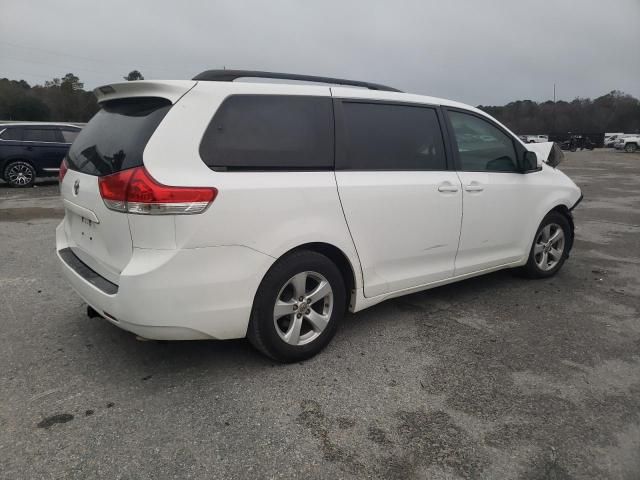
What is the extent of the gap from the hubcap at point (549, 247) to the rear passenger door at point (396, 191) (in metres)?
1.45

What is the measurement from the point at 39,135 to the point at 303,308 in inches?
487

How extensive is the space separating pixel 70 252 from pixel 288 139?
5.58 ft

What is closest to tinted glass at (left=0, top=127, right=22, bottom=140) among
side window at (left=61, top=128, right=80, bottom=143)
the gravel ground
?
side window at (left=61, top=128, right=80, bottom=143)

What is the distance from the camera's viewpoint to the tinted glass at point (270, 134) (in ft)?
9.23

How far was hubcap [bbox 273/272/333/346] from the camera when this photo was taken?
309 centimetres

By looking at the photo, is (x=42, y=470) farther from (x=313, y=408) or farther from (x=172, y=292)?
(x=313, y=408)

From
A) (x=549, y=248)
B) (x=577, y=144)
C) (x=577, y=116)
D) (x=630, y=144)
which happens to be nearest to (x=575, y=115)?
(x=577, y=116)

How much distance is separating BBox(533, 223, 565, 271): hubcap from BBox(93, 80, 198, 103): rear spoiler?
3.69m

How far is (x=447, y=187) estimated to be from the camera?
12.7 ft

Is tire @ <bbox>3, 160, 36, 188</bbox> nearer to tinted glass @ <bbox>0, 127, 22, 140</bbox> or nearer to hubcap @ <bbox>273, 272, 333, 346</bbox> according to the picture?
tinted glass @ <bbox>0, 127, 22, 140</bbox>

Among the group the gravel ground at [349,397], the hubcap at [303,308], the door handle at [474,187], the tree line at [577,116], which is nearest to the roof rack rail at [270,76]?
the door handle at [474,187]

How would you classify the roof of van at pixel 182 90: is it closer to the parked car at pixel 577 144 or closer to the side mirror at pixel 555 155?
the side mirror at pixel 555 155

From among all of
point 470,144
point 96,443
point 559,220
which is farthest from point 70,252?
point 559,220

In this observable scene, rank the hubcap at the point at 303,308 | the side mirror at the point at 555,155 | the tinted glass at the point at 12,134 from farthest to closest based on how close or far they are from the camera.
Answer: the tinted glass at the point at 12,134 < the side mirror at the point at 555,155 < the hubcap at the point at 303,308
